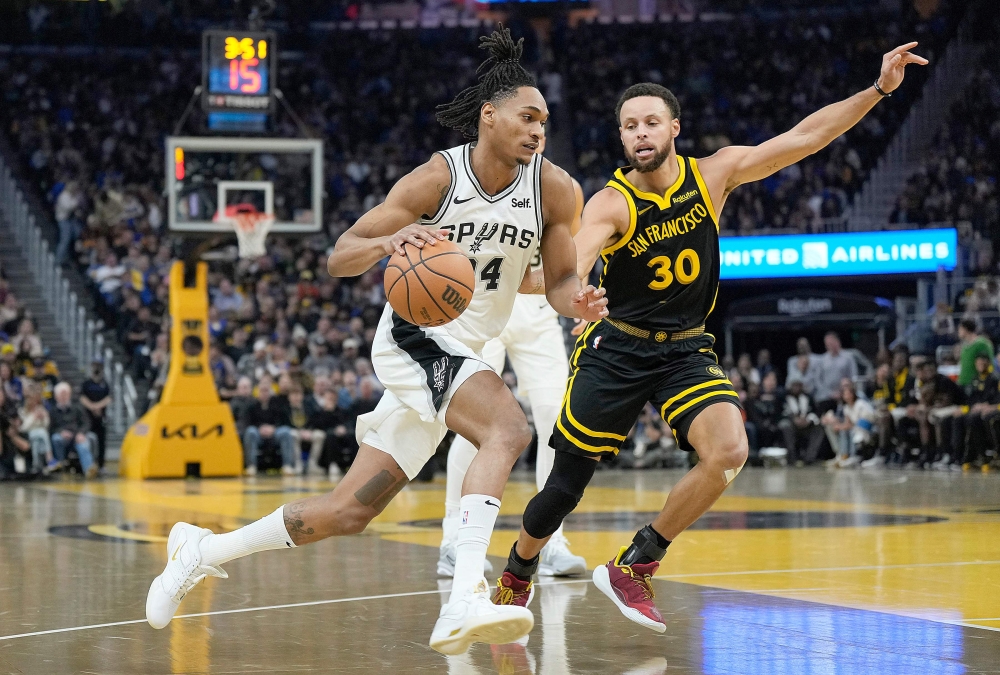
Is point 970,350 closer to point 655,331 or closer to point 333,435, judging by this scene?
point 333,435

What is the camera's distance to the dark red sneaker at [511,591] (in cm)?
577

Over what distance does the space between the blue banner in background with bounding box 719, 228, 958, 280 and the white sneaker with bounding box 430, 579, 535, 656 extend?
68.3 feet

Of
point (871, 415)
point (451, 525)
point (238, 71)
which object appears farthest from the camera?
point (871, 415)

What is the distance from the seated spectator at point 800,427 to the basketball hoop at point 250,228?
7884 millimetres

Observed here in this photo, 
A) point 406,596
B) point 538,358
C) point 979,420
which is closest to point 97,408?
point 538,358

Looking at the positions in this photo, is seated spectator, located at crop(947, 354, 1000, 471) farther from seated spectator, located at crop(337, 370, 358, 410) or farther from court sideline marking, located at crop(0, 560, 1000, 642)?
court sideline marking, located at crop(0, 560, 1000, 642)

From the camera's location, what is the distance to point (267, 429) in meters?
17.9

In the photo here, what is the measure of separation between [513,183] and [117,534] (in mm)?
5544

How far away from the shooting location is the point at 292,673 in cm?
470

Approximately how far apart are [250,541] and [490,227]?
1635 millimetres

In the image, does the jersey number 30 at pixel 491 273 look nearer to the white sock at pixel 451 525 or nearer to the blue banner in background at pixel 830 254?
the white sock at pixel 451 525

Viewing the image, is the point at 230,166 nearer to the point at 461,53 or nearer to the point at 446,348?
the point at 446,348

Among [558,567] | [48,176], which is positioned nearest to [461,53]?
[48,176]

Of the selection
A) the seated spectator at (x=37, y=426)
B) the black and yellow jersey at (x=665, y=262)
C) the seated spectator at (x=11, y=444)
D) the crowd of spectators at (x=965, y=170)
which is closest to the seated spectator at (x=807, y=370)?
the crowd of spectators at (x=965, y=170)
